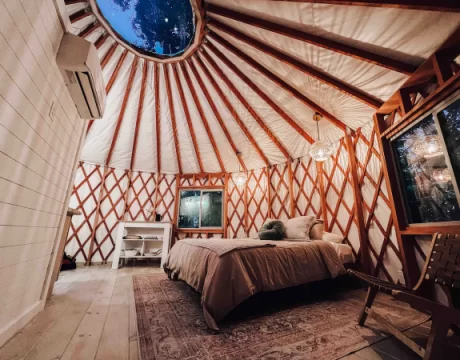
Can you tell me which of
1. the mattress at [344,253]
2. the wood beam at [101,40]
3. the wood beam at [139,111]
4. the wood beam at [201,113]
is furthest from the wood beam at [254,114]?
the mattress at [344,253]

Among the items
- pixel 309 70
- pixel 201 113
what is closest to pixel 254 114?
pixel 201 113

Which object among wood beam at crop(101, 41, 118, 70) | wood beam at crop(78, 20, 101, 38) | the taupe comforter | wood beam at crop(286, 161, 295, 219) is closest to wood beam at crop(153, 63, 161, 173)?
wood beam at crop(101, 41, 118, 70)

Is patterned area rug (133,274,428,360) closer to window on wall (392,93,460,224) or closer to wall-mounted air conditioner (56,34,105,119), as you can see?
window on wall (392,93,460,224)

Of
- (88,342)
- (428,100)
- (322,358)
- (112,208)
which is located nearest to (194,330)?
(88,342)

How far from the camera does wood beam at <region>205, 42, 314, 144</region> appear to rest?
288 centimetres

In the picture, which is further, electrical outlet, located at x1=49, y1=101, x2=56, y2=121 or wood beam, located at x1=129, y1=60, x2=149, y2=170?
wood beam, located at x1=129, y1=60, x2=149, y2=170

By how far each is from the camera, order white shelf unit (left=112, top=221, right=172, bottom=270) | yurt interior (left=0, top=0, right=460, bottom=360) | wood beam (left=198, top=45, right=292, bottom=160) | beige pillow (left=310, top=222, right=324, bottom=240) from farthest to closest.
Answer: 1. white shelf unit (left=112, top=221, right=172, bottom=270)
2. wood beam (left=198, top=45, right=292, bottom=160)
3. beige pillow (left=310, top=222, right=324, bottom=240)
4. yurt interior (left=0, top=0, right=460, bottom=360)

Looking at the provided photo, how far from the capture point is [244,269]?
1645mm

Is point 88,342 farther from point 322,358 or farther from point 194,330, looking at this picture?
point 322,358

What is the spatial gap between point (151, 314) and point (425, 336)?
2016 millimetres

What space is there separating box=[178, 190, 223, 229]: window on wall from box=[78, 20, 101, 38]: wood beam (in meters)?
3.67

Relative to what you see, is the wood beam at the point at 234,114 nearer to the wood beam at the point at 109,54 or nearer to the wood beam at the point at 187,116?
the wood beam at the point at 187,116

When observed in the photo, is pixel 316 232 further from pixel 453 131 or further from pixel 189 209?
pixel 189 209

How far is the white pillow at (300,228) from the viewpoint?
2771mm
